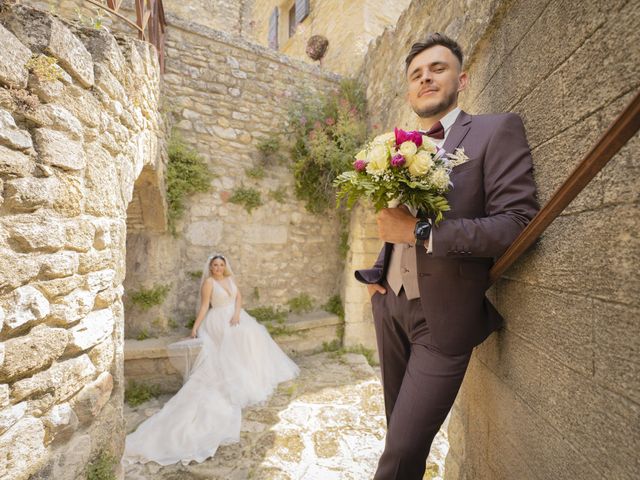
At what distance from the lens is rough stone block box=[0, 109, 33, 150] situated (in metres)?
1.20

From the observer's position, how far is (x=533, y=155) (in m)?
1.27

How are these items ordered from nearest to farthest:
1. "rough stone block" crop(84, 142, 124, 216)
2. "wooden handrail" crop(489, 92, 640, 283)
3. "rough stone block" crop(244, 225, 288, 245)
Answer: "wooden handrail" crop(489, 92, 640, 283), "rough stone block" crop(84, 142, 124, 216), "rough stone block" crop(244, 225, 288, 245)

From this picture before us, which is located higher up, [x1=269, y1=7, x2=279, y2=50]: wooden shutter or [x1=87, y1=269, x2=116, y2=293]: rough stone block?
[x1=269, y1=7, x2=279, y2=50]: wooden shutter

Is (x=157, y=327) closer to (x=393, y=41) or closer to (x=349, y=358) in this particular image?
(x=349, y=358)

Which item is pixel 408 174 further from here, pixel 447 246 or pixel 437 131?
pixel 437 131

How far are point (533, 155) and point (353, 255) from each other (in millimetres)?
4133

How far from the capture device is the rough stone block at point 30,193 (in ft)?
4.05

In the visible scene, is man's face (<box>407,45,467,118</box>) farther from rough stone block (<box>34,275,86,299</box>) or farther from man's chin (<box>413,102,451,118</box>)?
rough stone block (<box>34,275,86,299</box>)

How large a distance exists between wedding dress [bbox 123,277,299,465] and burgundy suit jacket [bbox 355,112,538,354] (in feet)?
8.43

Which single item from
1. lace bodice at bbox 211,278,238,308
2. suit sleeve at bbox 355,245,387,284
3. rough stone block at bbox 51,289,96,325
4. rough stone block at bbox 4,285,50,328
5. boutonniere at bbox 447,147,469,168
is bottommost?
lace bodice at bbox 211,278,238,308

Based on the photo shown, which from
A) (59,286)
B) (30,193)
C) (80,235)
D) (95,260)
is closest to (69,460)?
(59,286)

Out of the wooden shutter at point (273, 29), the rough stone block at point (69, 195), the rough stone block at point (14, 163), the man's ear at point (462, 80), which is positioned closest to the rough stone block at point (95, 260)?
the rough stone block at point (69, 195)

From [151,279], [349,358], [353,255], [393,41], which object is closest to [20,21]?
[151,279]

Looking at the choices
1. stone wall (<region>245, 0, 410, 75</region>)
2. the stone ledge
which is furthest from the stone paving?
stone wall (<region>245, 0, 410, 75</region>)
